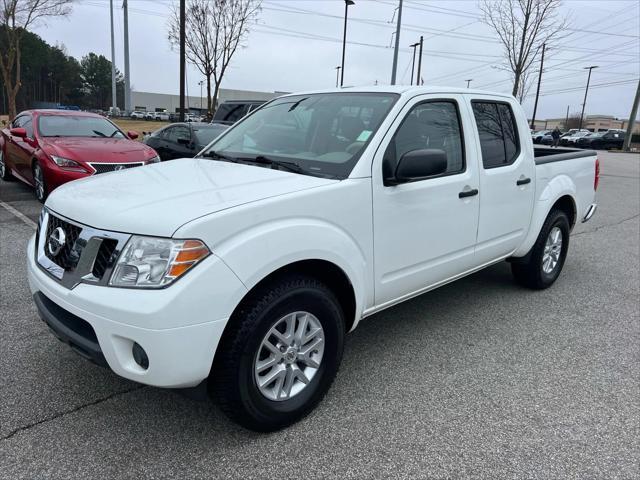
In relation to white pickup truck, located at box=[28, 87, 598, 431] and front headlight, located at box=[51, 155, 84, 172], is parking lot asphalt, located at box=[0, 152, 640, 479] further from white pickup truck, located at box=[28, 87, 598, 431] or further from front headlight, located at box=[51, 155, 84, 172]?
front headlight, located at box=[51, 155, 84, 172]

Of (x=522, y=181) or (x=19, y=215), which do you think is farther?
(x=19, y=215)

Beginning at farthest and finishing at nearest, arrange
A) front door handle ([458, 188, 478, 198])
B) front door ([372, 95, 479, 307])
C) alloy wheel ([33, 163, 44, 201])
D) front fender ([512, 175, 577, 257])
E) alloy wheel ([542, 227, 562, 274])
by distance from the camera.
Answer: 1. alloy wheel ([33, 163, 44, 201])
2. alloy wheel ([542, 227, 562, 274])
3. front fender ([512, 175, 577, 257])
4. front door handle ([458, 188, 478, 198])
5. front door ([372, 95, 479, 307])

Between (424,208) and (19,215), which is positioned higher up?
(424,208)

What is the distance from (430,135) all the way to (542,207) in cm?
177

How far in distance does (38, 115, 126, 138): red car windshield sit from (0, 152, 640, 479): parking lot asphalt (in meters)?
4.75

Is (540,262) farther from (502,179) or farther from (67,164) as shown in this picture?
(67,164)

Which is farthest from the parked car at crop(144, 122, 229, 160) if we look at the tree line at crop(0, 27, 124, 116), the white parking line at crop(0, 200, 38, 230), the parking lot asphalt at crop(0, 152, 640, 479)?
the tree line at crop(0, 27, 124, 116)

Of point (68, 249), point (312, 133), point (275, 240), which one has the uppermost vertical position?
point (312, 133)

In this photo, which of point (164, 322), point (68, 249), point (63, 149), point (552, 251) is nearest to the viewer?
point (164, 322)

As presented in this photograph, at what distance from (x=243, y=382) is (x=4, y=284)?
327cm

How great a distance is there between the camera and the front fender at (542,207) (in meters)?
4.50

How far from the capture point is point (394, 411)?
2822 millimetres

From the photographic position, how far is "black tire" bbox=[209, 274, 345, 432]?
2293 millimetres

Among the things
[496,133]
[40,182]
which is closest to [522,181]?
[496,133]
